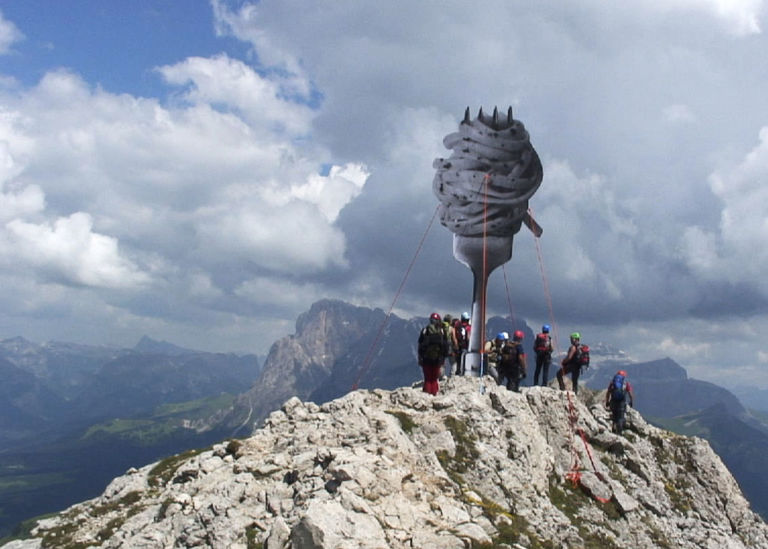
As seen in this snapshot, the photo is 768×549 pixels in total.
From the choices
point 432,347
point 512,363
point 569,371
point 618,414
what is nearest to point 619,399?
point 618,414

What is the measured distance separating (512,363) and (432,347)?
18.5 feet

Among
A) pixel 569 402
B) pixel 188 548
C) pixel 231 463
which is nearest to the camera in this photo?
pixel 188 548

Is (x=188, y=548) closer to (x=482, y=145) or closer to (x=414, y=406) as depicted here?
(x=414, y=406)

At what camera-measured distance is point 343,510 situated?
1310cm

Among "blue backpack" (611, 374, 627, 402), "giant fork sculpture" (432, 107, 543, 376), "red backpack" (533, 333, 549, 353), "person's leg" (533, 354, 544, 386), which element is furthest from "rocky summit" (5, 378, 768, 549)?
"giant fork sculpture" (432, 107, 543, 376)

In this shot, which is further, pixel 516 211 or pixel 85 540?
pixel 516 211

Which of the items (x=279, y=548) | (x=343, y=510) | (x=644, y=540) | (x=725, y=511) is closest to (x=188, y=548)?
(x=279, y=548)

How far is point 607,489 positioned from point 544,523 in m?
6.72

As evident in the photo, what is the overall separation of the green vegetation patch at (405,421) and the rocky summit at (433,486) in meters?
0.05

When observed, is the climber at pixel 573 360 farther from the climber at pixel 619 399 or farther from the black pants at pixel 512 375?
the black pants at pixel 512 375

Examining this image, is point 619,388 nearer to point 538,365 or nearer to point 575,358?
point 575,358

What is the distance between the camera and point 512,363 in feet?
90.1

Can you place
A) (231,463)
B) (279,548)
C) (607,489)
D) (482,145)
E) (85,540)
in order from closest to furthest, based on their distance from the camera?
(279,548)
(85,540)
(231,463)
(607,489)
(482,145)

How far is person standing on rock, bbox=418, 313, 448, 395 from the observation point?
2377 centimetres
